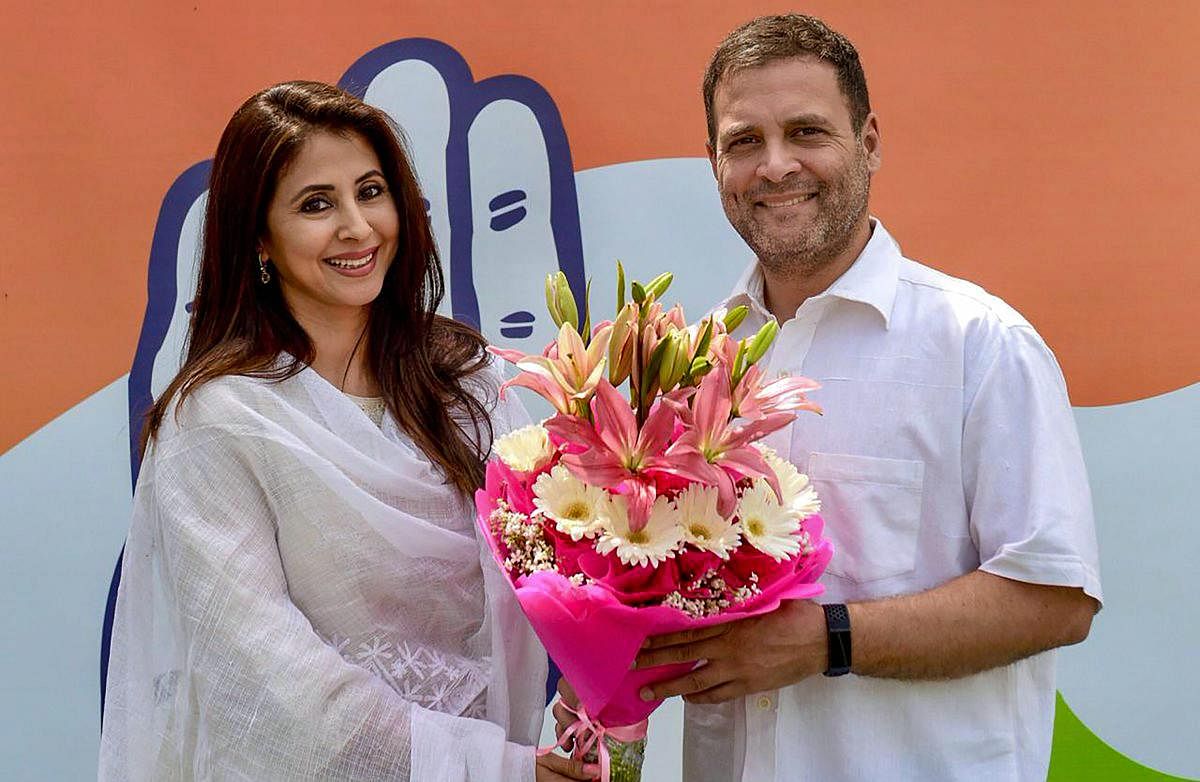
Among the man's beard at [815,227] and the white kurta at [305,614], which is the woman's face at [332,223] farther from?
the man's beard at [815,227]

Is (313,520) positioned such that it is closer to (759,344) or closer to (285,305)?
(285,305)

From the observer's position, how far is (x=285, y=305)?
1.88 metres

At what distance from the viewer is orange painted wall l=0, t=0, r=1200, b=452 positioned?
2.34 meters

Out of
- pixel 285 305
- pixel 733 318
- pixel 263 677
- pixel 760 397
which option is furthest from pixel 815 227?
pixel 263 677

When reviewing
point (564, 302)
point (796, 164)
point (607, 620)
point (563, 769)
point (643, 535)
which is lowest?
point (563, 769)

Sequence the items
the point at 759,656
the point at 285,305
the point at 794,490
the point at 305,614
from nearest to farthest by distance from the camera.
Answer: the point at 794,490
the point at 759,656
the point at 305,614
the point at 285,305

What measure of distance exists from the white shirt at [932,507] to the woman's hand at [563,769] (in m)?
0.21

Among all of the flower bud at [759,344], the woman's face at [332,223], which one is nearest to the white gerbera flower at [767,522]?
the flower bud at [759,344]

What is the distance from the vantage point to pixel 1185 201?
7.66ft

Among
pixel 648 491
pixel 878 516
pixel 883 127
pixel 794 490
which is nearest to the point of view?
pixel 648 491

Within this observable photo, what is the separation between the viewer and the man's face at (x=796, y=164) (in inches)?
68.0

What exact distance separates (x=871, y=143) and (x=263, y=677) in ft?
3.77

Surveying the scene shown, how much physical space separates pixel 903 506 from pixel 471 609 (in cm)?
65

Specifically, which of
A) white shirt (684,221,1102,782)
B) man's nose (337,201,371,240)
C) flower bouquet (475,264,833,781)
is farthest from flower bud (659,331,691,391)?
man's nose (337,201,371,240)
